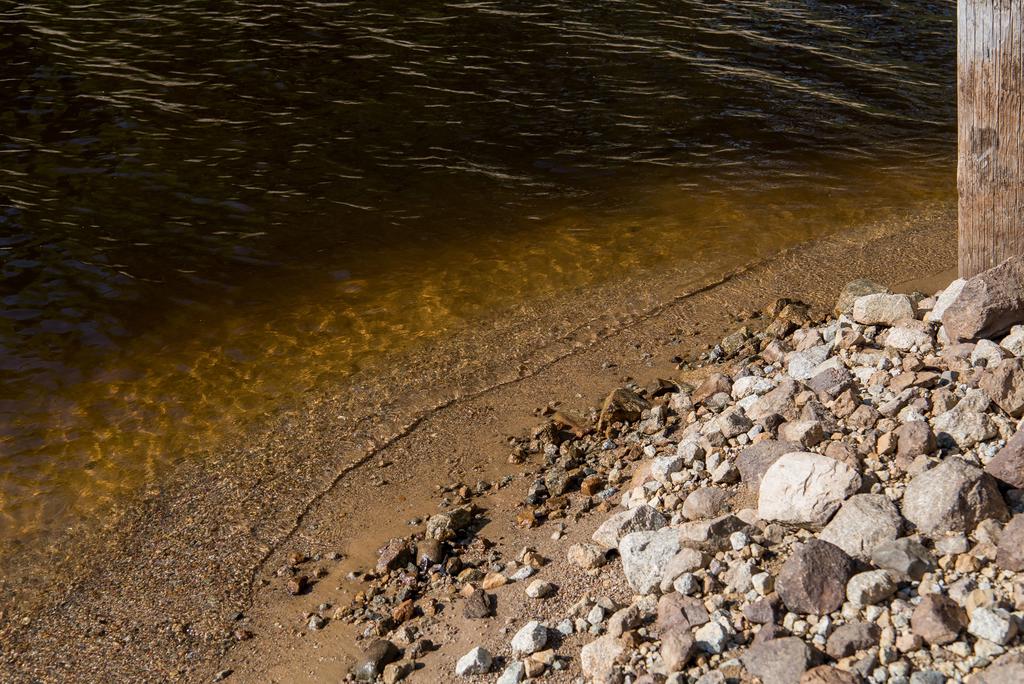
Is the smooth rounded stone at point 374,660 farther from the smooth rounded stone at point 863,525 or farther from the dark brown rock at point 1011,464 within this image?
the dark brown rock at point 1011,464

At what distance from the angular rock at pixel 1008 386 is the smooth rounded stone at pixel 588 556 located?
1938 mm

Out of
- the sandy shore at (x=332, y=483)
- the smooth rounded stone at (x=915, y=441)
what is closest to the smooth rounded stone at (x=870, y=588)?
the smooth rounded stone at (x=915, y=441)

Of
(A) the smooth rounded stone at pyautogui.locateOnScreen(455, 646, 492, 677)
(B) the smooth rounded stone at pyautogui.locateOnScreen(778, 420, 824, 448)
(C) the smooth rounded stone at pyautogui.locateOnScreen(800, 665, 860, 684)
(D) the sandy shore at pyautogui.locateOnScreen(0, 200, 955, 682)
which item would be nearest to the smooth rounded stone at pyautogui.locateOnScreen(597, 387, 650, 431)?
(D) the sandy shore at pyautogui.locateOnScreen(0, 200, 955, 682)

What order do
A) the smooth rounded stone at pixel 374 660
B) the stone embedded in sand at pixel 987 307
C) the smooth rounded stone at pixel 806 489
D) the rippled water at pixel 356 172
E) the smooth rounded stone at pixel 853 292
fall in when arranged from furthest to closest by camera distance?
the rippled water at pixel 356 172
the smooth rounded stone at pixel 853 292
the stone embedded in sand at pixel 987 307
the smooth rounded stone at pixel 374 660
the smooth rounded stone at pixel 806 489

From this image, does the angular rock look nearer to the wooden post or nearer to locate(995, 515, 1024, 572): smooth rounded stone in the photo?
locate(995, 515, 1024, 572): smooth rounded stone

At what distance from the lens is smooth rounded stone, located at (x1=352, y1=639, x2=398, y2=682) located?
4523mm

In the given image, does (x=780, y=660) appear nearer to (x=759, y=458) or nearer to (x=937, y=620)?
(x=937, y=620)

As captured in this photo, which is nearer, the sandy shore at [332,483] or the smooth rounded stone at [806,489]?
the smooth rounded stone at [806,489]

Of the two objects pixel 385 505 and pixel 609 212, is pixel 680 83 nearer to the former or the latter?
pixel 609 212

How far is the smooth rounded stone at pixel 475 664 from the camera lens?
4.28m

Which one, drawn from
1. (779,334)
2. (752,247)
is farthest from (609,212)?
(779,334)

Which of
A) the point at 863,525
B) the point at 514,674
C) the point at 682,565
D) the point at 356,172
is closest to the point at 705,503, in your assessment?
the point at 682,565

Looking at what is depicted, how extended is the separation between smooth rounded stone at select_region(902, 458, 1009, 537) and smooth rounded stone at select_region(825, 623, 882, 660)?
57 centimetres

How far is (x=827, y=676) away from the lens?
138 inches
